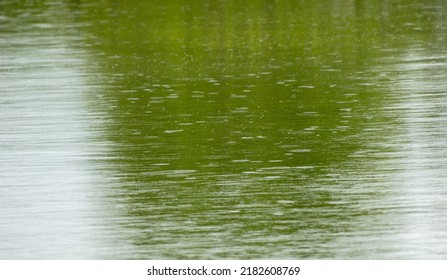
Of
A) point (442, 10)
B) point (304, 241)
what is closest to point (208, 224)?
point (304, 241)

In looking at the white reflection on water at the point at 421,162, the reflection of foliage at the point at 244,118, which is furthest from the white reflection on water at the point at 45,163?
the white reflection on water at the point at 421,162

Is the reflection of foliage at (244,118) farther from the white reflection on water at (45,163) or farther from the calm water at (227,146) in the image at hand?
the white reflection on water at (45,163)

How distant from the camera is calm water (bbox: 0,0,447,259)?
10539 millimetres

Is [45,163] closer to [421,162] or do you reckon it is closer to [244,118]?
[244,118]

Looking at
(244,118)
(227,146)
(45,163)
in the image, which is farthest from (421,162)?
(45,163)

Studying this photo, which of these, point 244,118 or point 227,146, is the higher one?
point 227,146

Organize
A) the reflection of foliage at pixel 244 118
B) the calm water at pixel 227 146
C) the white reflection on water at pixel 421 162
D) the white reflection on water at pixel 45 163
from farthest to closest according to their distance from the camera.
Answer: the reflection of foliage at pixel 244 118 < the white reflection on water at pixel 45 163 < the calm water at pixel 227 146 < the white reflection on water at pixel 421 162

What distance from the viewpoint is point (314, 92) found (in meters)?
18.0

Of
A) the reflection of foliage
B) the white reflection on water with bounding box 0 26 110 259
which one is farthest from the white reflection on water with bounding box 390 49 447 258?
the white reflection on water with bounding box 0 26 110 259

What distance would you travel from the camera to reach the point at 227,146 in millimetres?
14227

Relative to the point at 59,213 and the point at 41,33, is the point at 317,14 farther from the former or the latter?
the point at 59,213

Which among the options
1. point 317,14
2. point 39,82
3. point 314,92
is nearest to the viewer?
point 314,92

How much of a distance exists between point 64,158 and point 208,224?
3401mm

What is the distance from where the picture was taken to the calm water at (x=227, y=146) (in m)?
10.5
